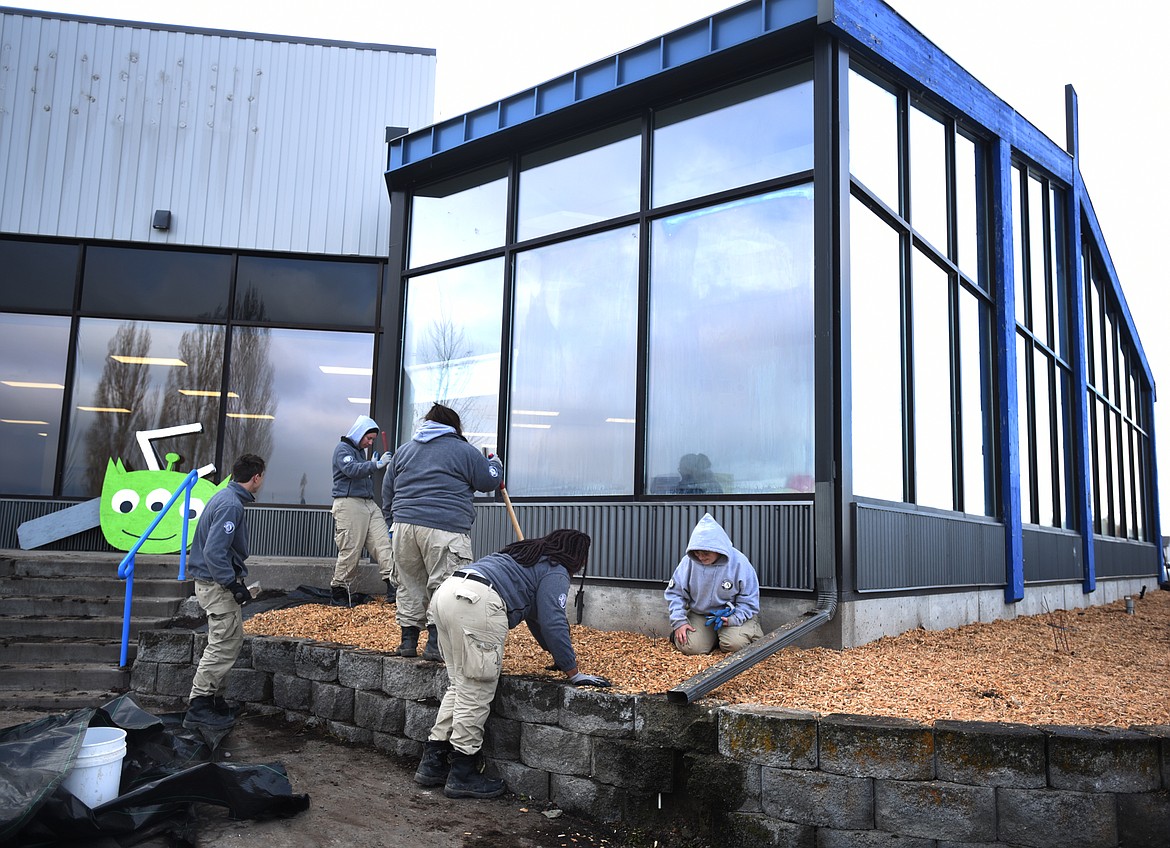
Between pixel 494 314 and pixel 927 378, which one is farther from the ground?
pixel 494 314

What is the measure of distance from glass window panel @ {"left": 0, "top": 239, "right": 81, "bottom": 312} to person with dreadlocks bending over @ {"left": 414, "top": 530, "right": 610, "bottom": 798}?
339 inches

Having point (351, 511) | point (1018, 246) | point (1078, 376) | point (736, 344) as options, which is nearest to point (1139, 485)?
point (1078, 376)

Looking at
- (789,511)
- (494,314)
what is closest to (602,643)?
(789,511)

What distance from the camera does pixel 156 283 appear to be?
11.6 metres

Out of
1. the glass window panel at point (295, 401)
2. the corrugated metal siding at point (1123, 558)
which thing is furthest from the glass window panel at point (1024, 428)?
the glass window panel at point (295, 401)

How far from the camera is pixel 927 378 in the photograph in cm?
867

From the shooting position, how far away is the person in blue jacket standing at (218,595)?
6426 mm

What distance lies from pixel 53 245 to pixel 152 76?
7.94 ft

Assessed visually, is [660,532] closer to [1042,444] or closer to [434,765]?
[434,765]

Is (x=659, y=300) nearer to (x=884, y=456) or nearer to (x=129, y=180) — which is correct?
(x=884, y=456)

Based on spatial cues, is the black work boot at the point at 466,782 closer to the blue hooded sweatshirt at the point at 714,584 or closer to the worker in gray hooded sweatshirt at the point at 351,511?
the blue hooded sweatshirt at the point at 714,584

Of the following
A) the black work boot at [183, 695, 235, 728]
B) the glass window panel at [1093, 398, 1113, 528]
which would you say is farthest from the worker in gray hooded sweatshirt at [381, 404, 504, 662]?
the glass window panel at [1093, 398, 1113, 528]

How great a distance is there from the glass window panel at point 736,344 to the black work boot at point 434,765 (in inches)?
118

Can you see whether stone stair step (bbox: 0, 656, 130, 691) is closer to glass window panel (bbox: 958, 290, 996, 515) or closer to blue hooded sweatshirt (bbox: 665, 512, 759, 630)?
blue hooded sweatshirt (bbox: 665, 512, 759, 630)
